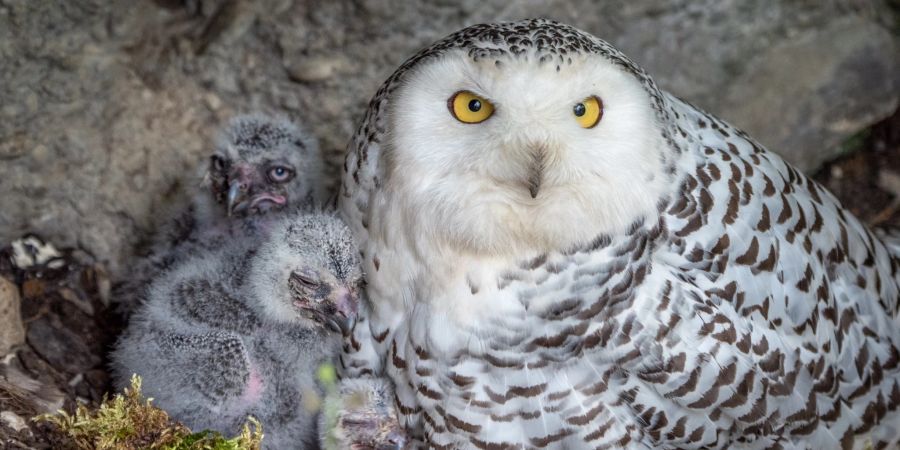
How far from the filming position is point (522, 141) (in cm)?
233

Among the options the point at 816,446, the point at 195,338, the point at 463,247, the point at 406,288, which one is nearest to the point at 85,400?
the point at 195,338

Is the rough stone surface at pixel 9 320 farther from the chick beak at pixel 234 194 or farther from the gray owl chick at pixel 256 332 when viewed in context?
the chick beak at pixel 234 194

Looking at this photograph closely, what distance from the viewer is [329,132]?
13.7ft

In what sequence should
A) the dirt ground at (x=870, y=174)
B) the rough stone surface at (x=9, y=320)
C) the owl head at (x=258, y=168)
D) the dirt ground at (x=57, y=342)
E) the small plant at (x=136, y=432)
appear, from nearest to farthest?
the small plant at (x=136, y=432) < the dirt ground at (x=57, y=342) < the rough stone surface at (x=9, y=320) < the owl head at (x=258, y=168) < the dirt ground at (x=870, y=174)

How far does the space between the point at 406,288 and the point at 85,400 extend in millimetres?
1317

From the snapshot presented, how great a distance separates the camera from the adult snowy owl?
2.43 metres

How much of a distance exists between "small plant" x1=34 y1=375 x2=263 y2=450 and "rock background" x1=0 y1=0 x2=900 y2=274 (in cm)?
116

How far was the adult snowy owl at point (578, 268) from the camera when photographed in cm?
243

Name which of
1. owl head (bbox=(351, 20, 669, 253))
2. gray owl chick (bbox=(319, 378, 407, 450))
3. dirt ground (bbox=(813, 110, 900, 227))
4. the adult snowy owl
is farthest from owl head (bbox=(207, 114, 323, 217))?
dirt ground (bbox=(813, 110, 900, 227))

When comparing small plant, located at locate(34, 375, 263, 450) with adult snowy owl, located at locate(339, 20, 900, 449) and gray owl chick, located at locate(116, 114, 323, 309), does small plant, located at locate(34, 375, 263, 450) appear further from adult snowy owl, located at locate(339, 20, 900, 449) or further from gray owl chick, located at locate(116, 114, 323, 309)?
gray owl chick, located at locate(116, 114, 323, 309)

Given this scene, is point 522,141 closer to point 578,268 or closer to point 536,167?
point 536,167

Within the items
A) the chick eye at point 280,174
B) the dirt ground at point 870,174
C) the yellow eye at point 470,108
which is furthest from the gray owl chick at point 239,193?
the dirt ground at point 870,174

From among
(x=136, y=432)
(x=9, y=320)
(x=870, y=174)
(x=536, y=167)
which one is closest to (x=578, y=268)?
(x=536, y=167)

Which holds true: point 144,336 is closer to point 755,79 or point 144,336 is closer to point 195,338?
point 195,338
